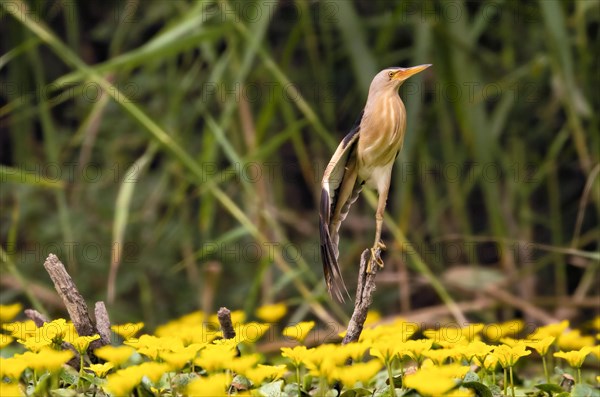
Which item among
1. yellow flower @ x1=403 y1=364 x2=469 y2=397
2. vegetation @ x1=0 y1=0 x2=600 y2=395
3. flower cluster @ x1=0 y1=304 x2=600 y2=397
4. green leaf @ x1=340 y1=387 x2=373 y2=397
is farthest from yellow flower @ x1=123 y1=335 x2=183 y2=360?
vegetation @ x1=0 y1=0 x2=600 y2=395

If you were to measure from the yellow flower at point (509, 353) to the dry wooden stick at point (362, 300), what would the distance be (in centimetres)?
18

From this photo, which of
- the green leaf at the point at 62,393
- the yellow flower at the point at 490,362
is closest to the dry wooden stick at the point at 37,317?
the green leaf at the point at 62,393

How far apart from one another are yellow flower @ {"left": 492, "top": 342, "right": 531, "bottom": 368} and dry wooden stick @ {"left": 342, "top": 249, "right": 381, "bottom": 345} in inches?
6.9

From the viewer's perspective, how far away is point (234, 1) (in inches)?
95.4

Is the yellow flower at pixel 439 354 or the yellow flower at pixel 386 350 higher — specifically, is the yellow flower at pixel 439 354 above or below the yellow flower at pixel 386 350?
below

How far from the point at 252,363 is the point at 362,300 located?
0.22 m

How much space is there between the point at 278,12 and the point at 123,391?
3.12 m

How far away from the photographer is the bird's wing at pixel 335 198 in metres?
1.16

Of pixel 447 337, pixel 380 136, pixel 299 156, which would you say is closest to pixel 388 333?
pixel 447 337

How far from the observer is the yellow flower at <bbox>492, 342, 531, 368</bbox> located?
41.5 inches

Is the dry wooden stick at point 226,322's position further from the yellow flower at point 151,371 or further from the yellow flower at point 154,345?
the yellow flower at point 151,371

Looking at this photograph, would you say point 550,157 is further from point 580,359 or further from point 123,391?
point 123,391

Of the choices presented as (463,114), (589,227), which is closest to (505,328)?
(463,114)

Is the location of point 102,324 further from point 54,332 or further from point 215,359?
point 215,359
